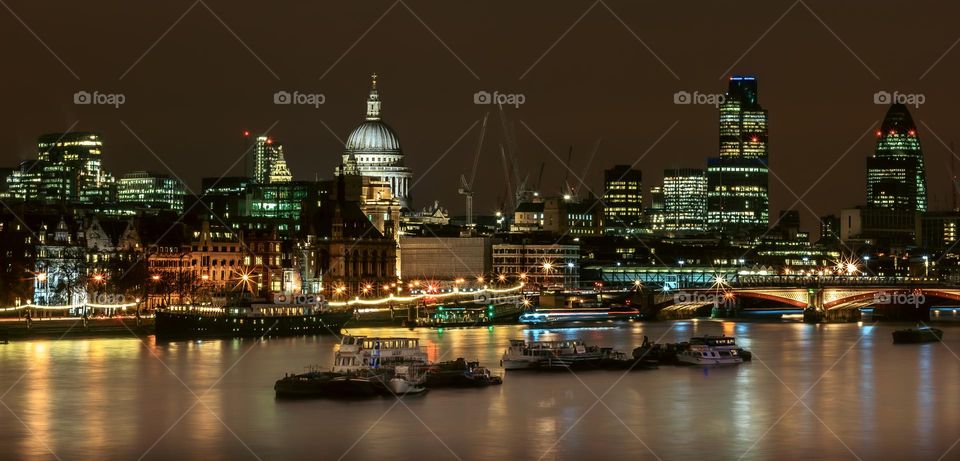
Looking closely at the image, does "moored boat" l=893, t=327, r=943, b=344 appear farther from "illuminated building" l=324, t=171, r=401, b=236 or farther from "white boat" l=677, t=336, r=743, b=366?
"illuminated building" l=324, t=171, r=401, b=236

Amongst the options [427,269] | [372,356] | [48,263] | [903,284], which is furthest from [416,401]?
[427,269]

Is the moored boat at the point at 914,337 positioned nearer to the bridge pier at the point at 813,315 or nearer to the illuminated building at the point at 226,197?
the bridge pier at the point at 813,315

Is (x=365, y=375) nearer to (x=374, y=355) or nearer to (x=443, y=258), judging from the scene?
(x=374, y=355)

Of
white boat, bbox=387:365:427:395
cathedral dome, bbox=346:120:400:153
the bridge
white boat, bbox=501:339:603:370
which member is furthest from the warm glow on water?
cathedral dome, bbox=346:120:400:153

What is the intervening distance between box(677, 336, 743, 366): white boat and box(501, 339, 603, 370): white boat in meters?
4.37

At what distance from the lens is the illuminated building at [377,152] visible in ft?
598

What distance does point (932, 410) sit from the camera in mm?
57938

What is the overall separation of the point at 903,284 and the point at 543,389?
209ft

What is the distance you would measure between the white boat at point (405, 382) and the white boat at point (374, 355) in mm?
812

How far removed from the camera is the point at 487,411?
56.0 metres

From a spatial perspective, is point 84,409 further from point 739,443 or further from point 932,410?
point 932,410

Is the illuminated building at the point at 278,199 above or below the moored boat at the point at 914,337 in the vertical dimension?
above

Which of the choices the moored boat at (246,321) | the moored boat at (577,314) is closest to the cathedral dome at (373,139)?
the moored boat at (577,314)

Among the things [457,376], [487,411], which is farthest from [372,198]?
[487,411]
